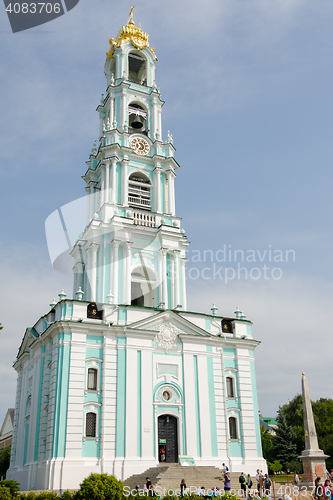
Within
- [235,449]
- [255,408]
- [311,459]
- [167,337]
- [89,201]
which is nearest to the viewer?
[311,459]

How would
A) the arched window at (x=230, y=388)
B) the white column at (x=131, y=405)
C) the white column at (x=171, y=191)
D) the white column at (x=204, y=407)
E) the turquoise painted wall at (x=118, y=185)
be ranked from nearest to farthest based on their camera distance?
1. the white column at (x=131, y=405)
2. the white column at (x=204, y=407)
3. the arched window at (x=230, y=388)
4. the turquoise painted wall at (x=118, y=185)
5. the white column at (x=171, y=191)

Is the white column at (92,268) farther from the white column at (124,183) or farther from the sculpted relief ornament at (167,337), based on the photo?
the sculpted relief ornament at (167,337)

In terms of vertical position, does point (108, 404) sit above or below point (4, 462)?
above

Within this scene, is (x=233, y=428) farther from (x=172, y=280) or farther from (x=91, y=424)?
(x=172, y=280)

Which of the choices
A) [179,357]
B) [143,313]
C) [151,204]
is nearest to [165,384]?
[179,357]

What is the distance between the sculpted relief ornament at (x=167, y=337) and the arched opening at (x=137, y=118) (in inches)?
733

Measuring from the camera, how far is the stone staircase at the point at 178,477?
2519 centimetres

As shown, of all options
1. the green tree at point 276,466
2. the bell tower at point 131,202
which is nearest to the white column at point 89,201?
the bell tower at point 131,202

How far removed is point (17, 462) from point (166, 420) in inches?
431

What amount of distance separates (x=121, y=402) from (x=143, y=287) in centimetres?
1026

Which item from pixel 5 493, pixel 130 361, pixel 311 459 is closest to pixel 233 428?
pixel 311 459

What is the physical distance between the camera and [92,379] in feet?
93.4

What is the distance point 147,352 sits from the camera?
3012cm

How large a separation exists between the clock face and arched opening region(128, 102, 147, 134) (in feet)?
3.52
